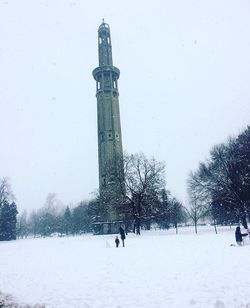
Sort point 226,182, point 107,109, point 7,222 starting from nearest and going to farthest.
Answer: point 226,182, point 107,109, point 7,222

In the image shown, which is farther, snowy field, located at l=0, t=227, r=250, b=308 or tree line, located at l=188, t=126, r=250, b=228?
tree line, located at l=188, t=126, r=250, b=228

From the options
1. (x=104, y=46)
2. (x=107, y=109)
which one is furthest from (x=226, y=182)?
(x=104, y=46)

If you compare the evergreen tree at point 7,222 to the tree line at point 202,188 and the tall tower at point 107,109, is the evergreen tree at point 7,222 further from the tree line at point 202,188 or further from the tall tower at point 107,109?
the tree line at point 202,188

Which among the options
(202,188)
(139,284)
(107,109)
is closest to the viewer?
(139,284)

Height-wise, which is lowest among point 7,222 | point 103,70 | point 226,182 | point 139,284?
point 139,284

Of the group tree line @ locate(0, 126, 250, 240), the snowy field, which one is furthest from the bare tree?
the snowy field

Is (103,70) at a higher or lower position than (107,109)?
higher

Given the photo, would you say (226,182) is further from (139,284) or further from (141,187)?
(139,284)

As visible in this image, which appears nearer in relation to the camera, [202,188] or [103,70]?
[202,188]

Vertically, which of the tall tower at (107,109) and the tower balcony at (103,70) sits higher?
the tower balcony at (103,70)

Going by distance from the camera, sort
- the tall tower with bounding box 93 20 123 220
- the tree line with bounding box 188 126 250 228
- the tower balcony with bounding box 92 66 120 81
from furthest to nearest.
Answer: the tower balcony with bounding box 92 66 120 81 < the tall tower with bounding box 93 20 123 220 < the tree line with bounding box 188 126 250 228

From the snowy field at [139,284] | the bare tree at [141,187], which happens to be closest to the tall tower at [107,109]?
the bare tree at [141,187]

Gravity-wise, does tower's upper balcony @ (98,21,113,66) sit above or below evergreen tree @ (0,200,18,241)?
above

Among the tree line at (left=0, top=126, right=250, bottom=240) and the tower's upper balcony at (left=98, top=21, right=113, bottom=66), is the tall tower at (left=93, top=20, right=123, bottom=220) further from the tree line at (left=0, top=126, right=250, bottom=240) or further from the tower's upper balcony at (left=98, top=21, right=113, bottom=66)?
the tree line at (left=0, top=126, right=250, bottom=240)
